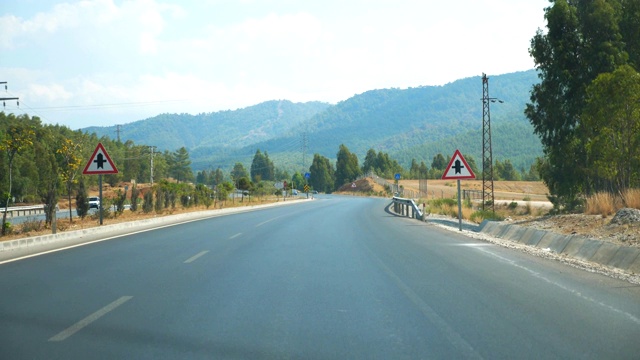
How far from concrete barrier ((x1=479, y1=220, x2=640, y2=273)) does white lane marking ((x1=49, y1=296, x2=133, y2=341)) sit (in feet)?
28.0

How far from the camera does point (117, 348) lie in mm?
6035

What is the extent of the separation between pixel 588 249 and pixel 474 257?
2357 mm

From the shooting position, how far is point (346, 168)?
579 feet

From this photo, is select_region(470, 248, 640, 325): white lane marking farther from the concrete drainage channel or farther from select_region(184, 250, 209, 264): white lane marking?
select_region(184, 250, 209, 264): white lane marking

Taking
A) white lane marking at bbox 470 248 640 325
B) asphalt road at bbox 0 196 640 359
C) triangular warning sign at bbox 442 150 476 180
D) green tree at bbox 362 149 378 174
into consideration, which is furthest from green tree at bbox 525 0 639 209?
green tree at bbox 362 149 378 174

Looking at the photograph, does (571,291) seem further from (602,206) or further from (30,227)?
(30,227)

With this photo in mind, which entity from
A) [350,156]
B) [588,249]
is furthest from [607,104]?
[350,156]

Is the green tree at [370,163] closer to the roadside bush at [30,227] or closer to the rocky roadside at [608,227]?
the roadside bush at [30,227]

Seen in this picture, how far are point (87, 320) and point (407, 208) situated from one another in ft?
106

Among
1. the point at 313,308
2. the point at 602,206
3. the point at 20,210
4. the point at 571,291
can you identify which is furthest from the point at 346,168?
the point at 313,308

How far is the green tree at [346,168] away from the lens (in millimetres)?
176500

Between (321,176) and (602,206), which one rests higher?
(321,176)

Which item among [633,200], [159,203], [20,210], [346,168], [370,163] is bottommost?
[20,210]

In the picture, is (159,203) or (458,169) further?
(159,203)
